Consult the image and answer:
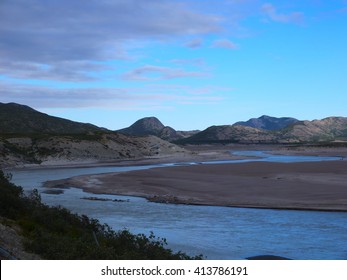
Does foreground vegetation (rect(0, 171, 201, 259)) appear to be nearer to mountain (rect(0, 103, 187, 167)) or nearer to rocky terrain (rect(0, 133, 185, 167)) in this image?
mountain (rect(0, 103, 187, 167))

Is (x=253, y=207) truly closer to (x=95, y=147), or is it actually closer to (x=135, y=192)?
(x=135, y=192)

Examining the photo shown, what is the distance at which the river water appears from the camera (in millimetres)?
18281

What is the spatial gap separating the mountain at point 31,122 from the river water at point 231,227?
5278 inches

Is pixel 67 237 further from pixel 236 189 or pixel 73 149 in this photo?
pixel 73 149

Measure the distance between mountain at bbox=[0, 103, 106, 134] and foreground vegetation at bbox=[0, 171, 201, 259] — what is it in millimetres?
143967

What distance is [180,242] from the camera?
65.3 ft

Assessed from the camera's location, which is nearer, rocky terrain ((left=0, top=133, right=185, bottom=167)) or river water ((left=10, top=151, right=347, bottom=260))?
river water ((left=10, top=151, right=347, bottom=260))

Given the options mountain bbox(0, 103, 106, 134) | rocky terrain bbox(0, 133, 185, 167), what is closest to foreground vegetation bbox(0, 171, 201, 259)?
rocky terrain bbox(0, 133, 185, 167)

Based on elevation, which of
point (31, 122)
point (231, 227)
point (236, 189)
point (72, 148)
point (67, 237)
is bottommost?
point (231, 227)

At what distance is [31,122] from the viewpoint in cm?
17238

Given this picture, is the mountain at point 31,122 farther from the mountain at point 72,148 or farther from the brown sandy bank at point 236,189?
the brown sandy bank at point 236,189

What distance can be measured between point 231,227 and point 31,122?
160m

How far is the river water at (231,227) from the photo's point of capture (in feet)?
60.0

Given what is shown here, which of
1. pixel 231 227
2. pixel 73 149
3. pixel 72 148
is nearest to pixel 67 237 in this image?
pixel 231 227
